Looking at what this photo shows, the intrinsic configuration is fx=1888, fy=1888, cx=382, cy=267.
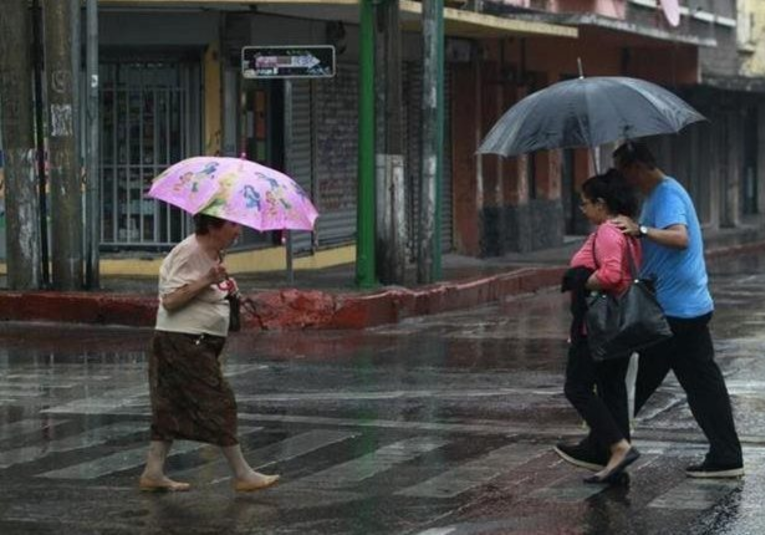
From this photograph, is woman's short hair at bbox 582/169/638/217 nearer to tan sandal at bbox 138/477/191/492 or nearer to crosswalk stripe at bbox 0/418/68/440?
tan sandal at bbox 138/477/191/492

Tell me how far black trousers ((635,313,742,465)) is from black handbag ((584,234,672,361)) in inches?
12.2

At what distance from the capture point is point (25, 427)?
11695mm

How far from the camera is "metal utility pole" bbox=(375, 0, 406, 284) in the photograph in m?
19.5

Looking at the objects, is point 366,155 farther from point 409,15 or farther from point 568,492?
point 568,492

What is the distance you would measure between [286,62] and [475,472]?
972 centimetres

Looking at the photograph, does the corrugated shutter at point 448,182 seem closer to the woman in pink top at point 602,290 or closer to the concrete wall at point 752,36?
the concrete wall at point 752,36

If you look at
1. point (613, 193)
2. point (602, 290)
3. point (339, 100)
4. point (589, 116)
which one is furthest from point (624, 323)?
point (339, 100)

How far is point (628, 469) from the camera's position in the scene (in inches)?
390

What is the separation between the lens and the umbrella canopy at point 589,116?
9.70 m

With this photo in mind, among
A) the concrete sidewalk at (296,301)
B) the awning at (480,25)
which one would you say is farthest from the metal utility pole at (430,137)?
the awning at (480,25)

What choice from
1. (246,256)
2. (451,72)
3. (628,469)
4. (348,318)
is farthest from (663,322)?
(451,72)

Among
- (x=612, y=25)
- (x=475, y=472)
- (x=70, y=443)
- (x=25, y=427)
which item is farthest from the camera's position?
(x=612, y=25)

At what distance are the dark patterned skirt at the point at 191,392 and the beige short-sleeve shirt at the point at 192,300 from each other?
46 millimetres

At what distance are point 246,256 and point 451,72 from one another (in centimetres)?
683
